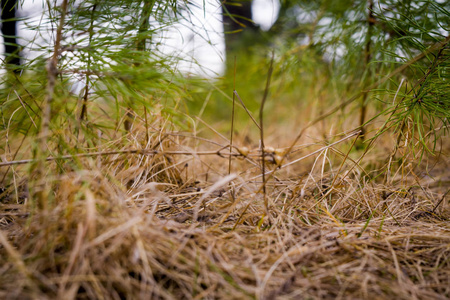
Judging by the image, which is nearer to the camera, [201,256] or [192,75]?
[201,256]

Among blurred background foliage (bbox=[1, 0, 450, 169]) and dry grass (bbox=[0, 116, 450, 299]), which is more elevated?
blurred background foliage (bbox=[1, 0, 450, 169])

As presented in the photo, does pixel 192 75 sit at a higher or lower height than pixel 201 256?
higher

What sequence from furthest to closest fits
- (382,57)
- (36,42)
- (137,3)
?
(382,57) → (137,3) → (36,42)

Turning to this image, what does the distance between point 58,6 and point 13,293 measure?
0.90 meters

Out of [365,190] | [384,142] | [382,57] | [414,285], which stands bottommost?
[414,285]

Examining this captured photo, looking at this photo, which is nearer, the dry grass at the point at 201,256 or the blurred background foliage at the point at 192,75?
the dry grass at the point at 201,256

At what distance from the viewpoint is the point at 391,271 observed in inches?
23.2

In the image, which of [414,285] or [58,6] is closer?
[414,285]

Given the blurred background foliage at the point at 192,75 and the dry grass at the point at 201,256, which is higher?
the blurred background foliage at the point at 192,75

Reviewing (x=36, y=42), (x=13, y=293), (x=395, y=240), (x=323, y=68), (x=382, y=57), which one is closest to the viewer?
(x=13, y=293)

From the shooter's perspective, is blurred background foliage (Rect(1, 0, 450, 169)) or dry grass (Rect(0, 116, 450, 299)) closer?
dry grass (Rect(0, 116, 450, 299))

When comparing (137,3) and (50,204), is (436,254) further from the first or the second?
(137,3)

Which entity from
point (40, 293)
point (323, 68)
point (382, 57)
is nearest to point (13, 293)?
point (40, 293)

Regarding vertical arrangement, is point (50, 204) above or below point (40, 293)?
above
